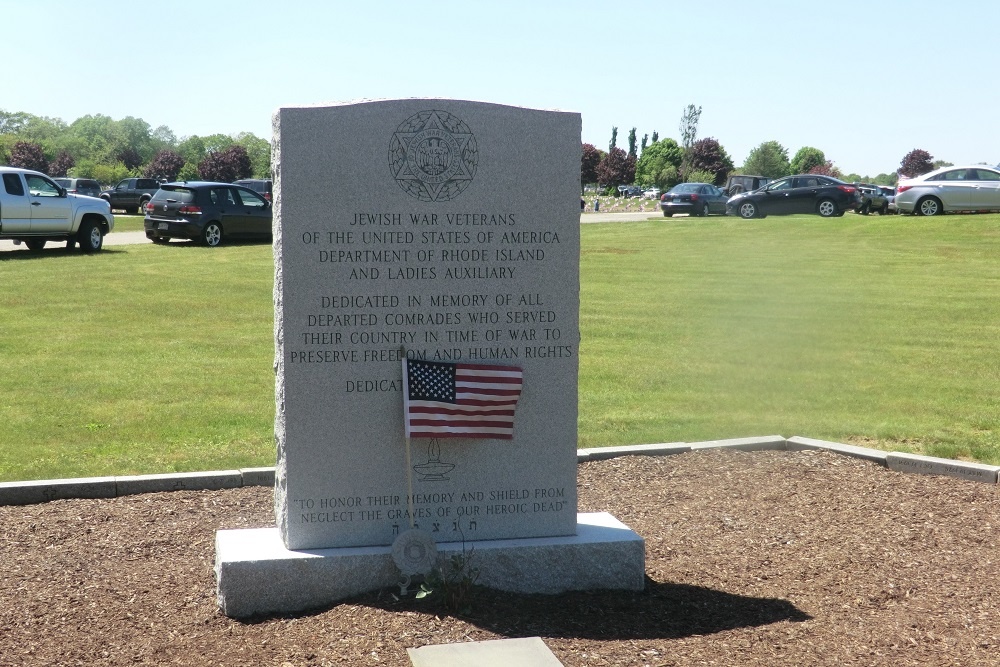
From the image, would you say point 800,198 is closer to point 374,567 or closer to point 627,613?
point 627,613

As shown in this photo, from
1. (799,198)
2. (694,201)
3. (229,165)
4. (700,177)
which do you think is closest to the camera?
(799,198)

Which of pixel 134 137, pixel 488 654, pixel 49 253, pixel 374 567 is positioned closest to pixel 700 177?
pixel 49 253

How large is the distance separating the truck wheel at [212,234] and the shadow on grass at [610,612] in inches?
833

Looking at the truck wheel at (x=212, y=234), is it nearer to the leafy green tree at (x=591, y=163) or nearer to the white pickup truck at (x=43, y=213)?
the white pickup truck at (x=43, y=213)

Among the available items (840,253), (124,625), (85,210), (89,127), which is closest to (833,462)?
(124,625)

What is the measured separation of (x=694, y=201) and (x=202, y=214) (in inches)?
762

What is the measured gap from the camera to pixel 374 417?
16.7 ft

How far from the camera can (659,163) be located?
119375mm

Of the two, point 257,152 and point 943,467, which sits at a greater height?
point 257,152

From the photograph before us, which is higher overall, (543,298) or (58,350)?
(543,298)

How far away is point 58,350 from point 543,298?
25.7 ft

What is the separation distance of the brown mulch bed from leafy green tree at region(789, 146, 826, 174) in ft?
431

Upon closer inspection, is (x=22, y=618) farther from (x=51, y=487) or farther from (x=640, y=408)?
(x=640, y=408)

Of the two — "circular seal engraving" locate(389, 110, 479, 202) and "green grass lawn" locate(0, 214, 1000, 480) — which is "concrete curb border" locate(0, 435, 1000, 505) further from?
"circular seal engraving" locate(389, 110, 479, 202)
